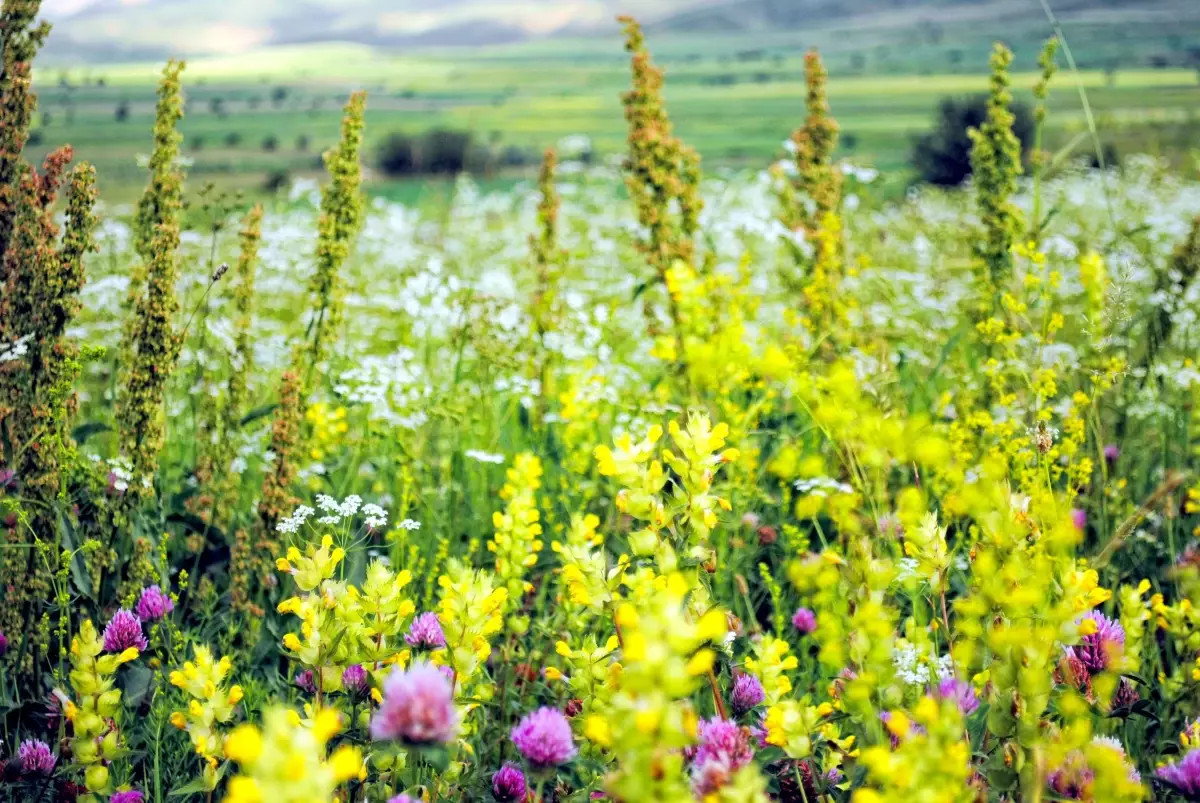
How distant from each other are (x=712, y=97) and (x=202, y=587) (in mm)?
66879

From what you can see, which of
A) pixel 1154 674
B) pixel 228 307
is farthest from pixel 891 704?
pixel 228 307

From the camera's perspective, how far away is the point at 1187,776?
1454 mm

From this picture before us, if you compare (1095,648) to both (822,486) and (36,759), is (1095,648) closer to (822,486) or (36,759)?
(822,486)

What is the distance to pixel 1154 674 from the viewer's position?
2576mm

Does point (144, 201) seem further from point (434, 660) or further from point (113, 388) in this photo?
point (434, 660)

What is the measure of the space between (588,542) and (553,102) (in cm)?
6475

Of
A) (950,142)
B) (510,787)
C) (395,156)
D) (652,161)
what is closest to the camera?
(510,787)

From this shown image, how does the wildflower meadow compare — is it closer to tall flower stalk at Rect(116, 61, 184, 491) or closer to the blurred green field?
tall flower stalk at Rect(116, 61, 184, 491)

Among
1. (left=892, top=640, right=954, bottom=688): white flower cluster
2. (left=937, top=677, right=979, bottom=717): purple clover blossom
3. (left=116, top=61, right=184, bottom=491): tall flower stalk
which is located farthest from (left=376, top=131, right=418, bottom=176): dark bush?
(left=937, top=677, right=979, bottom=717): purple clover blossom

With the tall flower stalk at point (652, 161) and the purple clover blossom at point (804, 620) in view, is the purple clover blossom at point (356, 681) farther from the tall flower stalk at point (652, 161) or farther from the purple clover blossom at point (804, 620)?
the tall flower stalk at point (652, 161)

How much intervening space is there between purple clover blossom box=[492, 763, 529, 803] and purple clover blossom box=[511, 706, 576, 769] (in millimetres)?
240

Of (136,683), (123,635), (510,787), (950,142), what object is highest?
(950,142)

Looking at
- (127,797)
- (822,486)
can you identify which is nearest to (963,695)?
(822,486)

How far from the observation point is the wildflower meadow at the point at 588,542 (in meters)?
1.25
